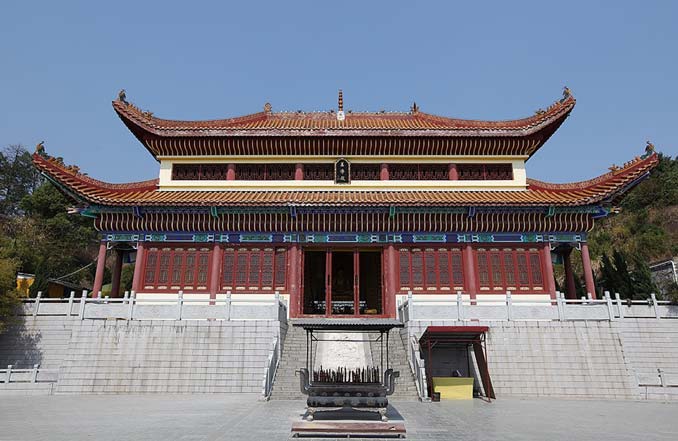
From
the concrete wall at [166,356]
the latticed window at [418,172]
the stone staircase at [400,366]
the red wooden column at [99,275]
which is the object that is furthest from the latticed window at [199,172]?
the stone staircase at [400,366]

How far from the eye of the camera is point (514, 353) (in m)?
15.6

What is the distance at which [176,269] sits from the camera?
20844mm

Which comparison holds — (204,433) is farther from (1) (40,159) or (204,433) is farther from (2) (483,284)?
(1) (40,159)

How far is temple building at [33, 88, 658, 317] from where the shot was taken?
66.8ft

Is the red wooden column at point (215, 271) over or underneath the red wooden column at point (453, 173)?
underneath

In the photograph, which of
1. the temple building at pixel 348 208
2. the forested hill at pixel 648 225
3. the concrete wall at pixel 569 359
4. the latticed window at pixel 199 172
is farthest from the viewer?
the forested hill at pixel 648 225

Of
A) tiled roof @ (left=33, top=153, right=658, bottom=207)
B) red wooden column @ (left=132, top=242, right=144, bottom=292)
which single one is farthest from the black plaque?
red wooden column @ (left=132, top=242, right=144, bottom=292)

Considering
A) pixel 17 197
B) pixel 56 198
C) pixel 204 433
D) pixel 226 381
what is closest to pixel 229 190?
pixel 226 381

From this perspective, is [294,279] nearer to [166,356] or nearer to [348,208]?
[348,208]

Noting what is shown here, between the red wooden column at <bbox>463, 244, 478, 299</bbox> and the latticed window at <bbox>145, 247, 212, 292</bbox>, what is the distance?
37.4 feet

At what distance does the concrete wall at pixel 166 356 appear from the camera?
1510 centimetres

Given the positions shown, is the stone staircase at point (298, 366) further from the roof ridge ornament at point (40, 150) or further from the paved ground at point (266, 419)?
the roof ridge ornament at point (40, 150)

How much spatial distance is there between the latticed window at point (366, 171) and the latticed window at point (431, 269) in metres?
4.27

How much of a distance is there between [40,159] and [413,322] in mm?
17700
